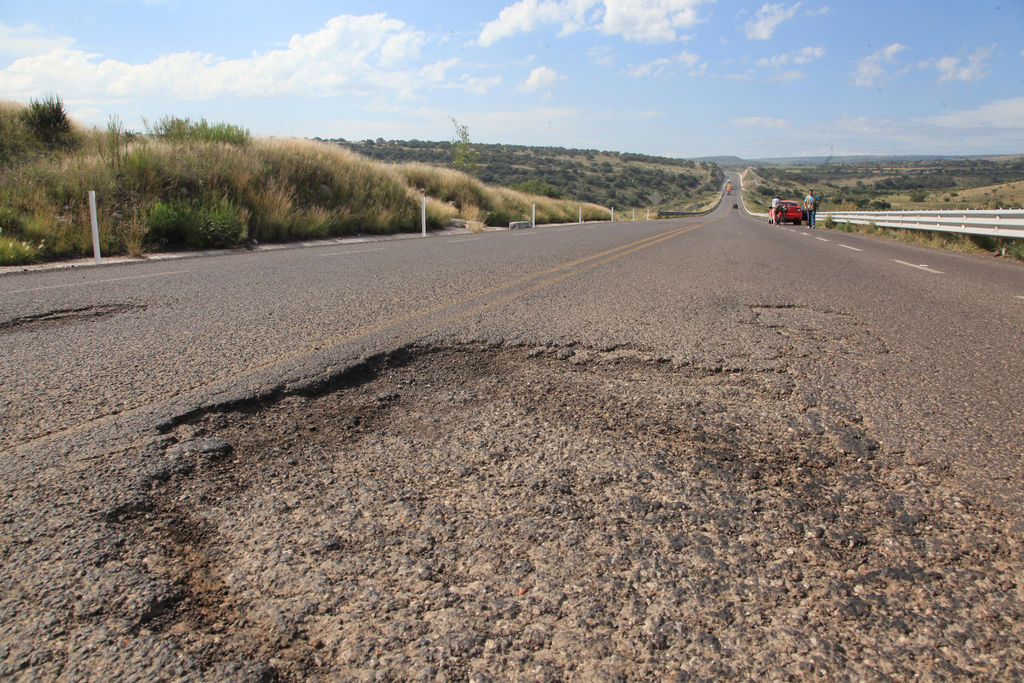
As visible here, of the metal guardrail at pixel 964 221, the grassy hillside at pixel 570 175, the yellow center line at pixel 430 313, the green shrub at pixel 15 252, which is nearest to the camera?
the yellow center line at pixel 430 313

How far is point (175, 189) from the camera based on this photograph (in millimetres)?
13711

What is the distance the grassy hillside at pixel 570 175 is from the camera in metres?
72.4

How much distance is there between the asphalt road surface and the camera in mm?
1590

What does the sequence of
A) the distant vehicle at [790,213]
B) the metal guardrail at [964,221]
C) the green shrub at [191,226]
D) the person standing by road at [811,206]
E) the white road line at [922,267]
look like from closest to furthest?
the white road line at [922,267]
the green shrub at [191,226]
the metal guardrail at [964,221]
the person standing by road at [811,206]
the distant vehicle at [790,213]

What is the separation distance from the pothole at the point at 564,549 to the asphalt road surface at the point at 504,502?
0.01 metres

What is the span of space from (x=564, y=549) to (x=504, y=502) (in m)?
0.35

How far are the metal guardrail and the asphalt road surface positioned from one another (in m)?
11.8

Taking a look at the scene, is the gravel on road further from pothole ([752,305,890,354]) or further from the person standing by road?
the person standing by road

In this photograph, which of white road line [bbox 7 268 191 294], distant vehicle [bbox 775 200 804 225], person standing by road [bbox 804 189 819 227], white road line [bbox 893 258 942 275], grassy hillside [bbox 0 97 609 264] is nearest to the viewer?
white road line [bbox 7 268 191 294]

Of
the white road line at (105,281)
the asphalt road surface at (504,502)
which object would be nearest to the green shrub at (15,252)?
the white road line at (105,281)

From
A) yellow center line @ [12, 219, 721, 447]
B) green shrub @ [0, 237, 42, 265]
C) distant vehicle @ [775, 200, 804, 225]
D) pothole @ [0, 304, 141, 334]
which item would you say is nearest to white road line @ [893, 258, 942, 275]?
yellow center line @ [12, 219, 721, 447]

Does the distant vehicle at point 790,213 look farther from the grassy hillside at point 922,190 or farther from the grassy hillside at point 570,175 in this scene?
the grassy hillside at point 570,175

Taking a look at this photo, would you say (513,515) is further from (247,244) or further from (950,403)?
(247,244)

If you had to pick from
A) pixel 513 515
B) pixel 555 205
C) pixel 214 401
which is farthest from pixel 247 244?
pixel 555 205
